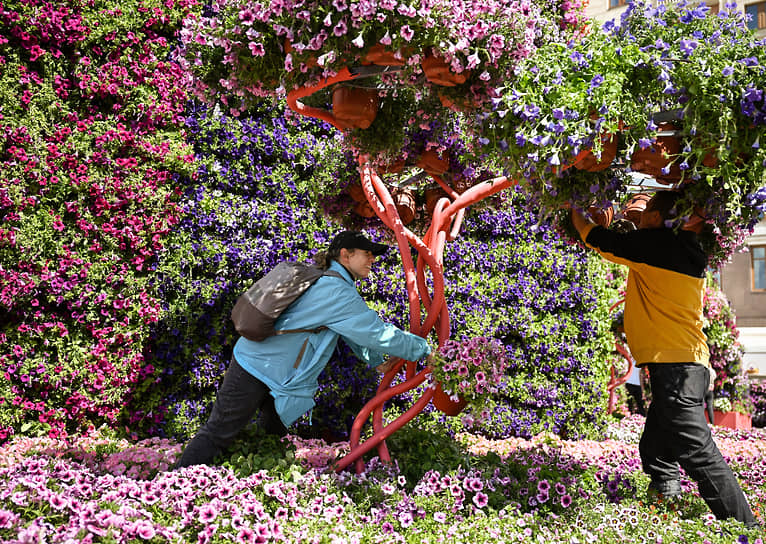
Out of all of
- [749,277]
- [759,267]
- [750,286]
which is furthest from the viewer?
[759,267]

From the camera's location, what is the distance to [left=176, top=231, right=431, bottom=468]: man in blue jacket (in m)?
2.75

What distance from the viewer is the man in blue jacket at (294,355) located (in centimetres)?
275

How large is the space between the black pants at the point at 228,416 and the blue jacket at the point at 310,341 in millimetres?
67

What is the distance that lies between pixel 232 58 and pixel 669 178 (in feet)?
6.53

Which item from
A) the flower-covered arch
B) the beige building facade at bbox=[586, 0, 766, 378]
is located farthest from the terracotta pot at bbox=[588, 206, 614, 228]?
the beige building facade at bbox=[586, 0, 766, 378]

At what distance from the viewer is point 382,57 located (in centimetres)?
224

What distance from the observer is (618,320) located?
7.29 metres

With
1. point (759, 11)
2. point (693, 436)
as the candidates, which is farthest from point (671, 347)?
point (759, 11)

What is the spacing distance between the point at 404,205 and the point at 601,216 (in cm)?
134

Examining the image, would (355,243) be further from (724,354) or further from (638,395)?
(638,395)

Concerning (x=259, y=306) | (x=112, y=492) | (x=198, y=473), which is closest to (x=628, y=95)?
(x=259, y=306)

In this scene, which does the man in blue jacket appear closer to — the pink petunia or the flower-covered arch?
the flower-covered arch

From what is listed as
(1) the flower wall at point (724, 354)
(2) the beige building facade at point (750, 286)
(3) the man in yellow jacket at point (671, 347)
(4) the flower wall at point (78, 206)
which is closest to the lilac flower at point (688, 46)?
(3) the man in yellow jacket at point (671, 347)

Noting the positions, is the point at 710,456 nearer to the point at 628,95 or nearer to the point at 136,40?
the point at 628,95
